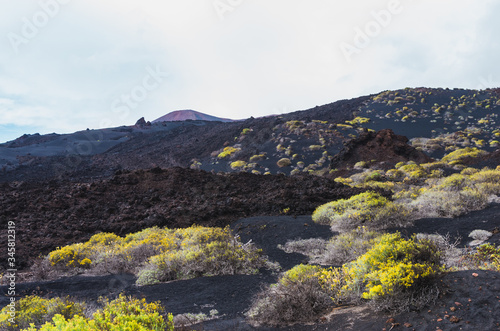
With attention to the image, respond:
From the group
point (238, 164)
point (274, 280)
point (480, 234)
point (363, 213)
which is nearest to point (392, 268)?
point (274, 280)

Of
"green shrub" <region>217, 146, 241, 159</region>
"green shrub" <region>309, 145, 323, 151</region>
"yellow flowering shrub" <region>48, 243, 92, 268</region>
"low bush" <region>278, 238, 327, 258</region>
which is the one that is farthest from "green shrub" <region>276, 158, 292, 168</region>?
"yellow flowering shrub" <region>48, 243, 92, 268</region>

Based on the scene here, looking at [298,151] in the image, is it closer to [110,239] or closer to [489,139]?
[489,139]

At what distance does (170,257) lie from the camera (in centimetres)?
717

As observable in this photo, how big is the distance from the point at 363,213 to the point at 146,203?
9966 millimetres

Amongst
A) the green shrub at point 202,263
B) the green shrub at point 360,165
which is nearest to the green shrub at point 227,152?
the green shrub at point 360,165

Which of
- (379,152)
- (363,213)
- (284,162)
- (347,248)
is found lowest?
(347,248)

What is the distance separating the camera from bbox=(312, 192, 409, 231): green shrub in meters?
8.88

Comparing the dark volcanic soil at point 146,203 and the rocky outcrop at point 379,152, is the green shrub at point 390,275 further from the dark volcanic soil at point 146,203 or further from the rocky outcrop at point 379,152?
the rocky outcrop at point 379,152

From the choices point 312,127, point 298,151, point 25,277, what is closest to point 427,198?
point 25,277

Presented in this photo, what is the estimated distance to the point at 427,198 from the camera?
33.3 ft

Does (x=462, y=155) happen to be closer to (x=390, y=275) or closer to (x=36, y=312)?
(x=390, y=275)

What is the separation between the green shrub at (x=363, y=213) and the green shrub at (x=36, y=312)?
7.17 metres

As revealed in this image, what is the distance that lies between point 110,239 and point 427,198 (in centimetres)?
1060

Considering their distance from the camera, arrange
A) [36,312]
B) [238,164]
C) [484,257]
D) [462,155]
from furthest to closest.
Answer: [238,164] → [462,155] → [484,257] → [36,312]
